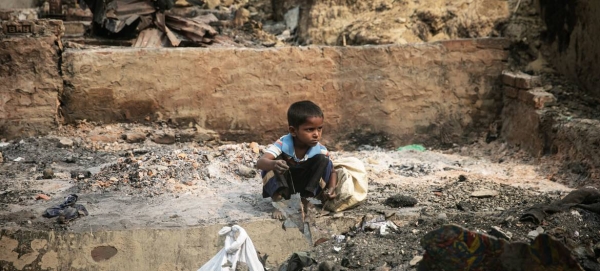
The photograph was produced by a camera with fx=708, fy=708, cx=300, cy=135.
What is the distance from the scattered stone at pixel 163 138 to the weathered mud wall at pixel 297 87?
20 centimetres

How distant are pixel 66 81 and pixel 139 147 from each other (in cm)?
100

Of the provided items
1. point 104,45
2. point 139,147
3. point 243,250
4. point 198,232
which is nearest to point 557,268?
point 243,250

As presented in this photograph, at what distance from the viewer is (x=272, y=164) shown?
452 centimetres

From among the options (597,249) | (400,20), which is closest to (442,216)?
(597,249)

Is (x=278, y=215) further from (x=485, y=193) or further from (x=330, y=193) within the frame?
(x=485, y=193)

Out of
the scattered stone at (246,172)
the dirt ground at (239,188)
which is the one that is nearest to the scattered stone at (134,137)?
the dirt ground at (239,188)

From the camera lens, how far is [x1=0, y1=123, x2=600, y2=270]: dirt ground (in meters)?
4.36

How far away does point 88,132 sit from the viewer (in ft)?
22.1

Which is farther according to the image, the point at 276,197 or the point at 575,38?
the point at 575,38

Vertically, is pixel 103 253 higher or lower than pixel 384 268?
lower

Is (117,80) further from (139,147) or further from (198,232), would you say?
(198,232)

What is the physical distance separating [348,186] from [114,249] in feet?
5.19

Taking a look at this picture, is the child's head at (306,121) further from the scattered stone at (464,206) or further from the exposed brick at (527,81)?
the exposed brick at (527,81)

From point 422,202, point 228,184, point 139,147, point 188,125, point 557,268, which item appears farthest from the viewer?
point 188,125
